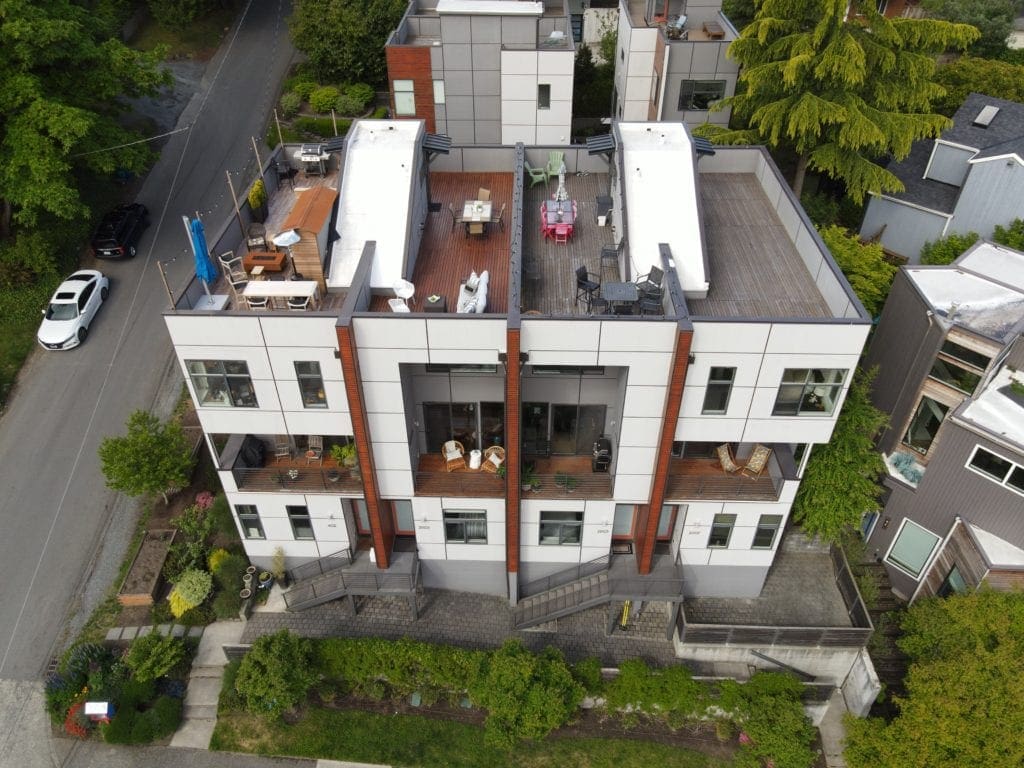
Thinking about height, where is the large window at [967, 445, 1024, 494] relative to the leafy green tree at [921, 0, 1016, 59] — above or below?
below

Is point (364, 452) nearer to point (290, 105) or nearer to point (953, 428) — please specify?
point (953, 428)

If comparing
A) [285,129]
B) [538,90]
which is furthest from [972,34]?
[285,129]

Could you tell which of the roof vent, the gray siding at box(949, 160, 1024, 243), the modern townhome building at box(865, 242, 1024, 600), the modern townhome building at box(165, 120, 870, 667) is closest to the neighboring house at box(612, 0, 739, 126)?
the roof vent

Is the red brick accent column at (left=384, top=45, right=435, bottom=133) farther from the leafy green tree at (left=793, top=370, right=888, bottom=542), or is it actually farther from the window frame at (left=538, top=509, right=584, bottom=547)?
the leafy green tree at (left=793, top=370, right=888, bottom=542)

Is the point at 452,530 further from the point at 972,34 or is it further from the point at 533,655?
the point at 972,34

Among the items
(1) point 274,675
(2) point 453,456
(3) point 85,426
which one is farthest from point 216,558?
(3) point 85,426

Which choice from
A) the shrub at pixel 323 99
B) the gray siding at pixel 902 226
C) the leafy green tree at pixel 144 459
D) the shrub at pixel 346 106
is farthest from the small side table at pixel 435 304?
the shrub at pixel 323 99
